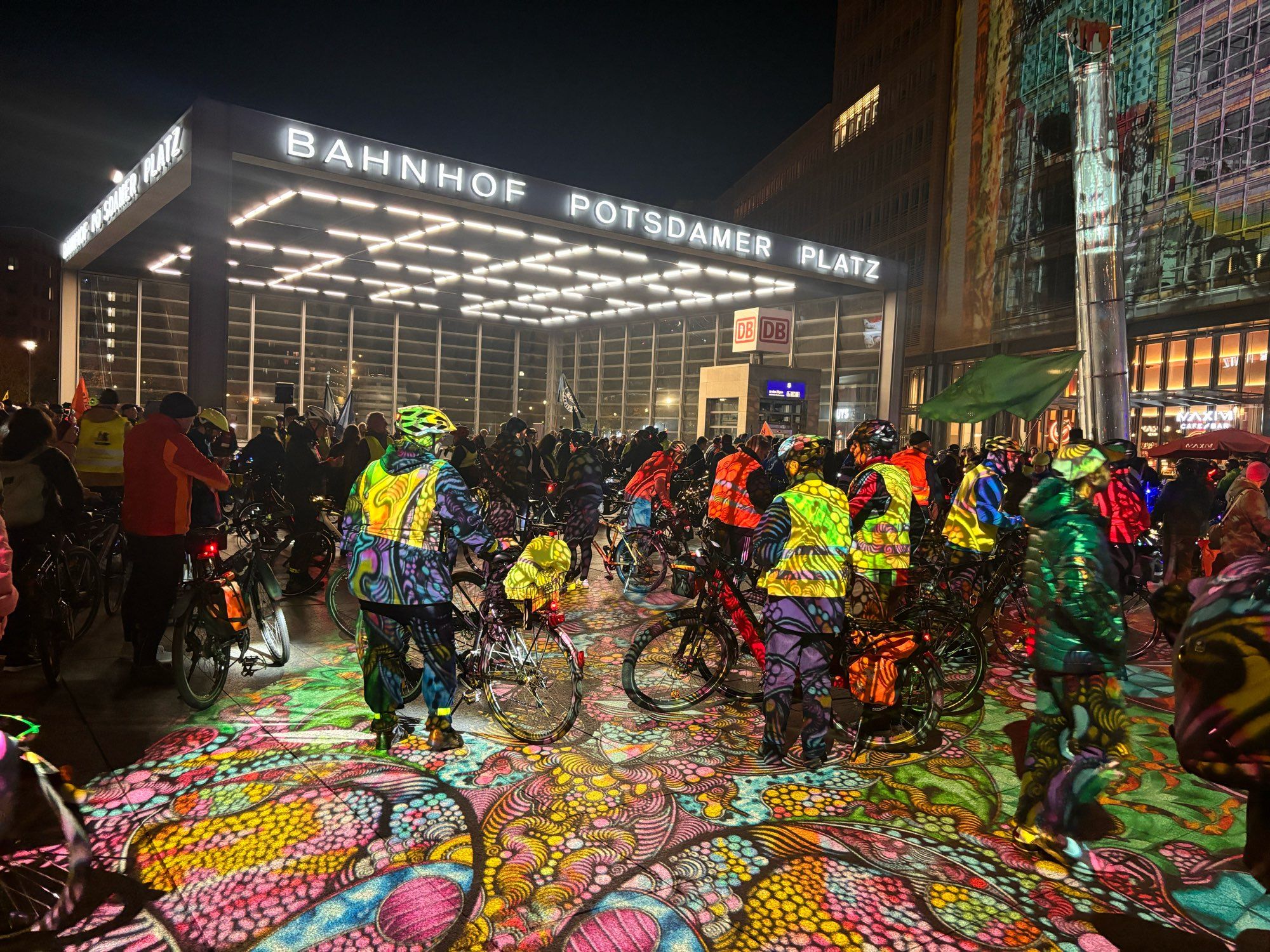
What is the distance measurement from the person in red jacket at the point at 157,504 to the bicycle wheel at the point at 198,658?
0.63m

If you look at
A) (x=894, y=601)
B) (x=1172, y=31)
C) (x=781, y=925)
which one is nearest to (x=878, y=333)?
(x=1172, y=31)

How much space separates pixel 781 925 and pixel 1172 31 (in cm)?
2896

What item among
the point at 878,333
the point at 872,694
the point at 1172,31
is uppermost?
the point at 1172,31

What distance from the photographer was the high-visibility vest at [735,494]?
26.6ft

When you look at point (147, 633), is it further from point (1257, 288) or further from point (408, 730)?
point (1257, 288)

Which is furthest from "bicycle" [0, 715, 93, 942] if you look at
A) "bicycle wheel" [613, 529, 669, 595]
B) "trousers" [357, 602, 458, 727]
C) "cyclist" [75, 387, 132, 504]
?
"bicycle wheel" [613, 529, 669, 595]

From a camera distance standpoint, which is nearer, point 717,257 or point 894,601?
point 894,601

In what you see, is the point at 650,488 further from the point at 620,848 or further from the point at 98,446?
the point at 620,848

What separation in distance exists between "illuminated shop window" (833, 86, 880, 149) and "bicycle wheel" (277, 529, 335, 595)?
50.2 meters

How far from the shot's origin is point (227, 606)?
533 centimetres

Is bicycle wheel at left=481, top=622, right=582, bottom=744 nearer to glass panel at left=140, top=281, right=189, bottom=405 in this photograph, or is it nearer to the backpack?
the backpack

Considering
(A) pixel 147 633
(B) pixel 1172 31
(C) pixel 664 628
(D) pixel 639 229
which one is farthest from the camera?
(B) pixel 1172 31

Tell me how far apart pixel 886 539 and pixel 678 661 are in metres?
2.36

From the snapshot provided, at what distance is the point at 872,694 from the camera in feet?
16.3
